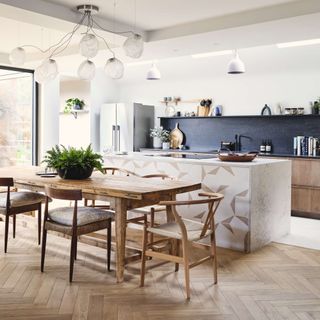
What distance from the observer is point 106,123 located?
8523 millimetres

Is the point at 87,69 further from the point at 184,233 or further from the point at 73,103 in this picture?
the point at 73,103

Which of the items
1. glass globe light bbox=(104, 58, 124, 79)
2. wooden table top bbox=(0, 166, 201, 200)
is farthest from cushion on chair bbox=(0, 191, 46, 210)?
glass globe light bbox=(104, 58, 124, 79)

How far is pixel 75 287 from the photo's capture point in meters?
3.30

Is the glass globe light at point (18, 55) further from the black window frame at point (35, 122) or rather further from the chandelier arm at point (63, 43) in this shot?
the black window frame at point (35, 122)

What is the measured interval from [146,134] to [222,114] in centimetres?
171

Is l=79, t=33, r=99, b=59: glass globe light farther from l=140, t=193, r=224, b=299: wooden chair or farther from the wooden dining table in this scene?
l=140, t=193, r=224, b=299: wooden chair

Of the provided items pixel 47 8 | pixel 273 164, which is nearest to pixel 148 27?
pixel 47 8

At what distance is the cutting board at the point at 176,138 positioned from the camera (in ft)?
27.5

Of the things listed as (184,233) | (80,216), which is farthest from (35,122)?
(184,233)

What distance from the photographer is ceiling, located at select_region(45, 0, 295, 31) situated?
4.07m

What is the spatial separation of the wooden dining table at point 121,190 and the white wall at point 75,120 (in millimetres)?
4753

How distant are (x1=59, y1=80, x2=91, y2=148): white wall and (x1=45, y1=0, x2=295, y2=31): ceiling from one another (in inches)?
163

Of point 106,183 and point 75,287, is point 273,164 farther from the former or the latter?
point 75,287

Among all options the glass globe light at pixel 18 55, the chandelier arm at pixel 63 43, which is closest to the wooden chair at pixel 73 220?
the glass globe light at pixel 18 55
